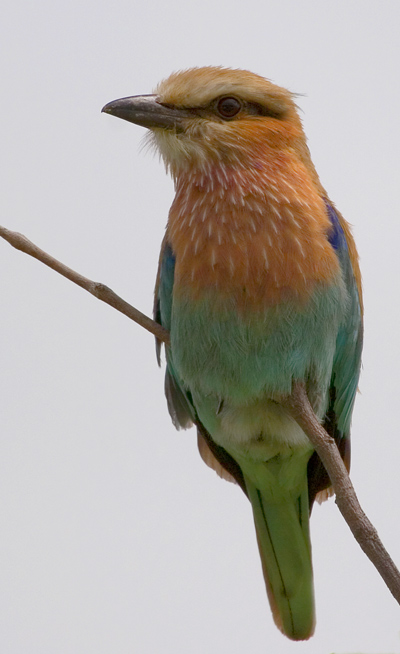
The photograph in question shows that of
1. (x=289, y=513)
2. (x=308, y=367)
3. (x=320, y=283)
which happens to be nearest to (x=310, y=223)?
(x=320, y=283)

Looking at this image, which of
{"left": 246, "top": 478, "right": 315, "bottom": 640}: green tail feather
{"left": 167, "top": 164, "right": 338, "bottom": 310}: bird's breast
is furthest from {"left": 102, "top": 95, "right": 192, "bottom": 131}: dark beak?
{"left": 246, "top": 478, "right": 315, "bottom": 640}: green tail feather

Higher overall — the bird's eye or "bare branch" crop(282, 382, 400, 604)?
the bird's eye

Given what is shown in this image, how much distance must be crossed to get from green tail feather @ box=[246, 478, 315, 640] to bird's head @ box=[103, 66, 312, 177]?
1527 millimetres

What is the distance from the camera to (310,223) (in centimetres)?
360

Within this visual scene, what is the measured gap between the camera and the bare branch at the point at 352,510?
264 centimetres

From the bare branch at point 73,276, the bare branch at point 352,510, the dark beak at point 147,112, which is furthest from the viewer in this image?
the dark beak at point 147,112

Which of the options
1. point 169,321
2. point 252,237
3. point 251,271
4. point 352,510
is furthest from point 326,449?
point 169,321

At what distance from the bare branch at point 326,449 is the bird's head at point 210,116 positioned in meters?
0.82

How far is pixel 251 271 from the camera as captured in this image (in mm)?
3453

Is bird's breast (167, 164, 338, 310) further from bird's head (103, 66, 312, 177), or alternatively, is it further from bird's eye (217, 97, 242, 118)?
bird's eye (217, 97, 242, 118)

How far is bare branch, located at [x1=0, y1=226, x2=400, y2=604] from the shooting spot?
2697mm

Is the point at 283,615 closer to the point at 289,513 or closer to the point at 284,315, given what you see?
the point at 289,513

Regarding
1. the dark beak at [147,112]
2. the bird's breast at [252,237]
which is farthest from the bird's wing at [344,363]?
the dark beak at [147,112]

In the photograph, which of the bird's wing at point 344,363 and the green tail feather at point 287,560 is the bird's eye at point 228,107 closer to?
the bird's wing at point 344,363
